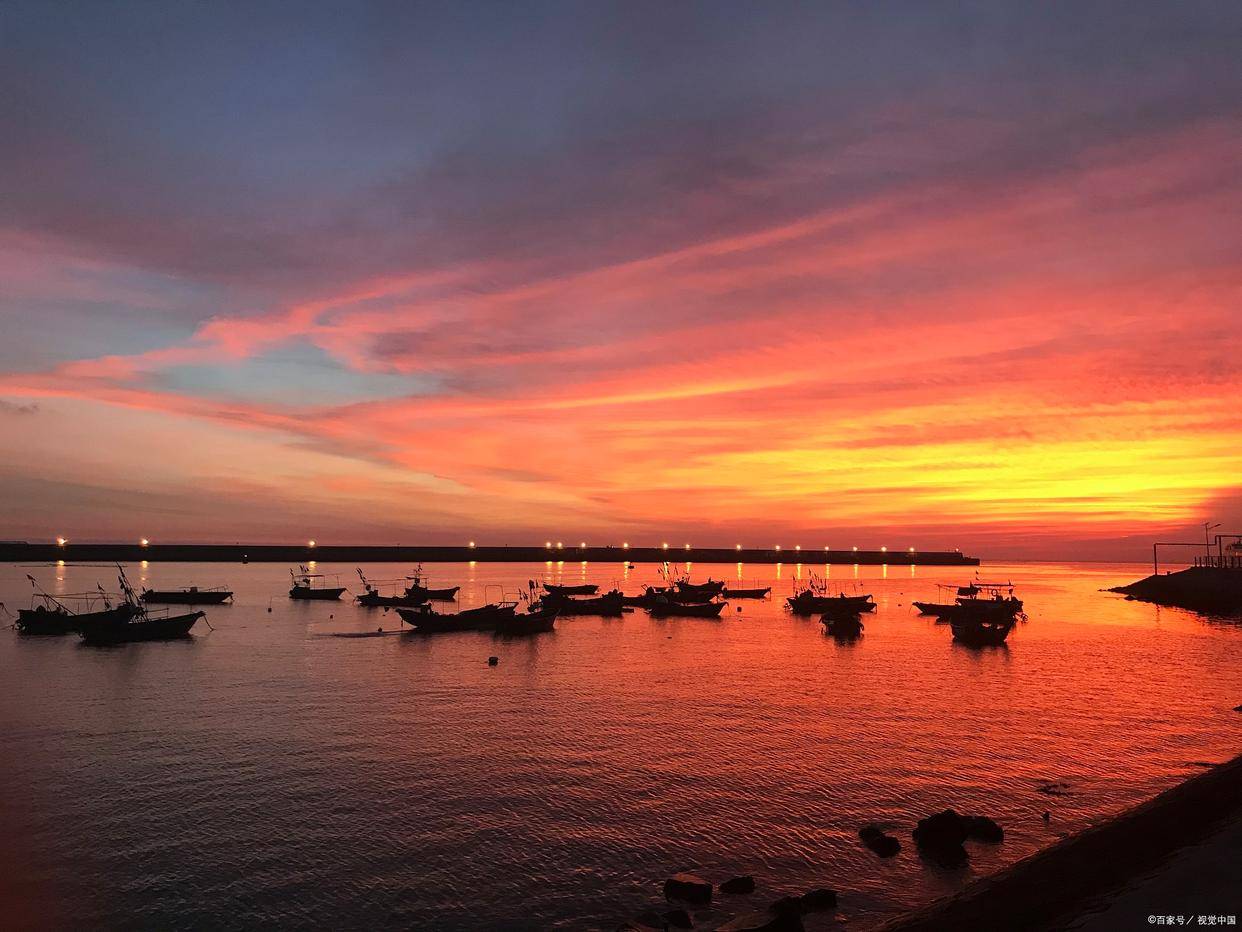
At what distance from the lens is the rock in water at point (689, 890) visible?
1986 cm

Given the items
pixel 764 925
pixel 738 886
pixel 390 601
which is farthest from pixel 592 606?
pixel 764 925

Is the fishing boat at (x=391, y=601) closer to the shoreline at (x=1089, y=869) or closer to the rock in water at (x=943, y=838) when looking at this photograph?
the rock in water at (x=943, y=838)

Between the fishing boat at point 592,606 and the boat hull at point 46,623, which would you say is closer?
the boat hull at point 46,623

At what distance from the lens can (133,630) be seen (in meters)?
73.7

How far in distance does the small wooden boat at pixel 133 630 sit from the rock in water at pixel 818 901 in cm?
6991

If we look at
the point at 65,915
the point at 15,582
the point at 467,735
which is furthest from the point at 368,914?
the point at 15,582

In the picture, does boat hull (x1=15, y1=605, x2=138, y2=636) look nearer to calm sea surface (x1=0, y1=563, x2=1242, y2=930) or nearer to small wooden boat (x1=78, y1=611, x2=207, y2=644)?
small wooden boat (x1=78, y1=611, x2=207, y2=644)

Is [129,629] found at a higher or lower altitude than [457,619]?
higher

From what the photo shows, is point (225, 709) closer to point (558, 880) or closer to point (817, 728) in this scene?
point (558, 880)

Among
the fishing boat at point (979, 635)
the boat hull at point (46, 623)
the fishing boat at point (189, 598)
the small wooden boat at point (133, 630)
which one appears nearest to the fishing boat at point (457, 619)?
the small wooden boat at point (133, 630)

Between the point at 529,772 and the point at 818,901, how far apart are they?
1443 cm

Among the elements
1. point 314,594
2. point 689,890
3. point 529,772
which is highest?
point 689,890

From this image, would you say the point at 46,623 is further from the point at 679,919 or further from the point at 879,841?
the point at 879,841

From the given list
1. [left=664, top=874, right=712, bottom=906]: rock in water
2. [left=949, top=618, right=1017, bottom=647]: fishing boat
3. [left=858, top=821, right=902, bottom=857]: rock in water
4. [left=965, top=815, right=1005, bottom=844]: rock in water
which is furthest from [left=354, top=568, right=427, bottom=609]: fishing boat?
[left=965, top=815, right=1005, bottom=844]: rock in water
